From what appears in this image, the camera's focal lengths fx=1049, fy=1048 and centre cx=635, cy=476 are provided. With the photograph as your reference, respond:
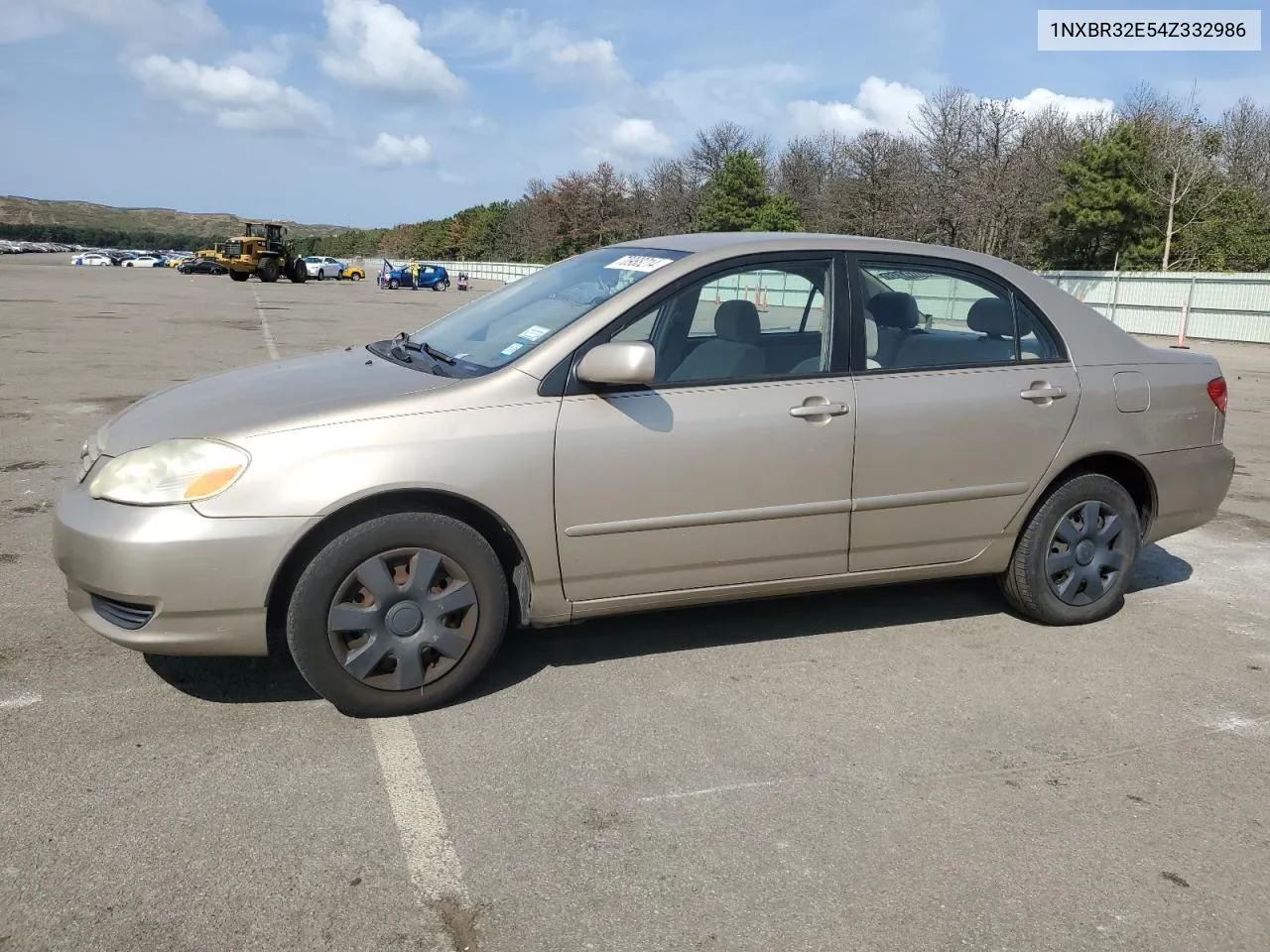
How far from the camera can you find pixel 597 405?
3604 millimetres

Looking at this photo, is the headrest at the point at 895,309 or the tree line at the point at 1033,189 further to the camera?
the tree line at the point at 1033,189

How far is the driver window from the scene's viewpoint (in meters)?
3.84

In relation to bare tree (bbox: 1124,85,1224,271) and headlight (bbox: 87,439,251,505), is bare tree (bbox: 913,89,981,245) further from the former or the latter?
headlight (bbox: 87,439,251,505)

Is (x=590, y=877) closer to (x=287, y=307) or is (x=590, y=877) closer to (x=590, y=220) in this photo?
(x=287, y=307)

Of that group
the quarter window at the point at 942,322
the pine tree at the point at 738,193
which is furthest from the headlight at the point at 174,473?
the pine tree at the point at 738,193

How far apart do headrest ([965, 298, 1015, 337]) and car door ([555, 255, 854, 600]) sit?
2.28 ft

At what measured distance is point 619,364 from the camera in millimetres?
3475

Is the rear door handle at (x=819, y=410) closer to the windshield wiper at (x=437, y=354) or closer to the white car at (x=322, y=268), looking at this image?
the windshield wiper at (x=437, y=354)

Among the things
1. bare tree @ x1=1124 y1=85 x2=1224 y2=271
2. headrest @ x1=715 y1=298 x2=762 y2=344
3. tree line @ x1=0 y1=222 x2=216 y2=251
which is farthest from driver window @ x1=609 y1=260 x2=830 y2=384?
tree line @ x1=0 y1=222 x2=216 y2=251

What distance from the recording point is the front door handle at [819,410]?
3.86 m

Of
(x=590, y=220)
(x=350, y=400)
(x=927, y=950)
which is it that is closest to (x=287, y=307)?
(x=350, y=400)

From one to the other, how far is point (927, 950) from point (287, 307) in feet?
96.2

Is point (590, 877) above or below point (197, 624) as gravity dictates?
below

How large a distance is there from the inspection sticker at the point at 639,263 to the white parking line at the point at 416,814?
1.86m
